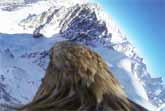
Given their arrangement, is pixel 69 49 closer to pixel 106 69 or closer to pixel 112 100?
pixel 106 69

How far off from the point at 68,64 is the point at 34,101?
17 cm

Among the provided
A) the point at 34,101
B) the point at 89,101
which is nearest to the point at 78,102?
the point at 89,101

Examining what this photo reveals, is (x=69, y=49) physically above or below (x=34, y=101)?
above

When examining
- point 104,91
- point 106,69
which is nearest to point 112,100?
point 104,91

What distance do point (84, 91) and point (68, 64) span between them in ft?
0.40

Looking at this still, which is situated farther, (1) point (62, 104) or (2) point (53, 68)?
(2) point (53, 68)

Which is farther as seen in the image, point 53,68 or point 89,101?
point 53,68

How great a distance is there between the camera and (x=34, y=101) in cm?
223

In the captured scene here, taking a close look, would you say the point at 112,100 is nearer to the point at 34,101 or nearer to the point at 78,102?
the point at 78,102

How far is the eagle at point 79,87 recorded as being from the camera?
2.12 m

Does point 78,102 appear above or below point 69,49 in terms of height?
below

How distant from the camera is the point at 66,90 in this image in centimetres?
222

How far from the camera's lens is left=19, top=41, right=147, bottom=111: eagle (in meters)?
2.12

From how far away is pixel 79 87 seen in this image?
222cm
